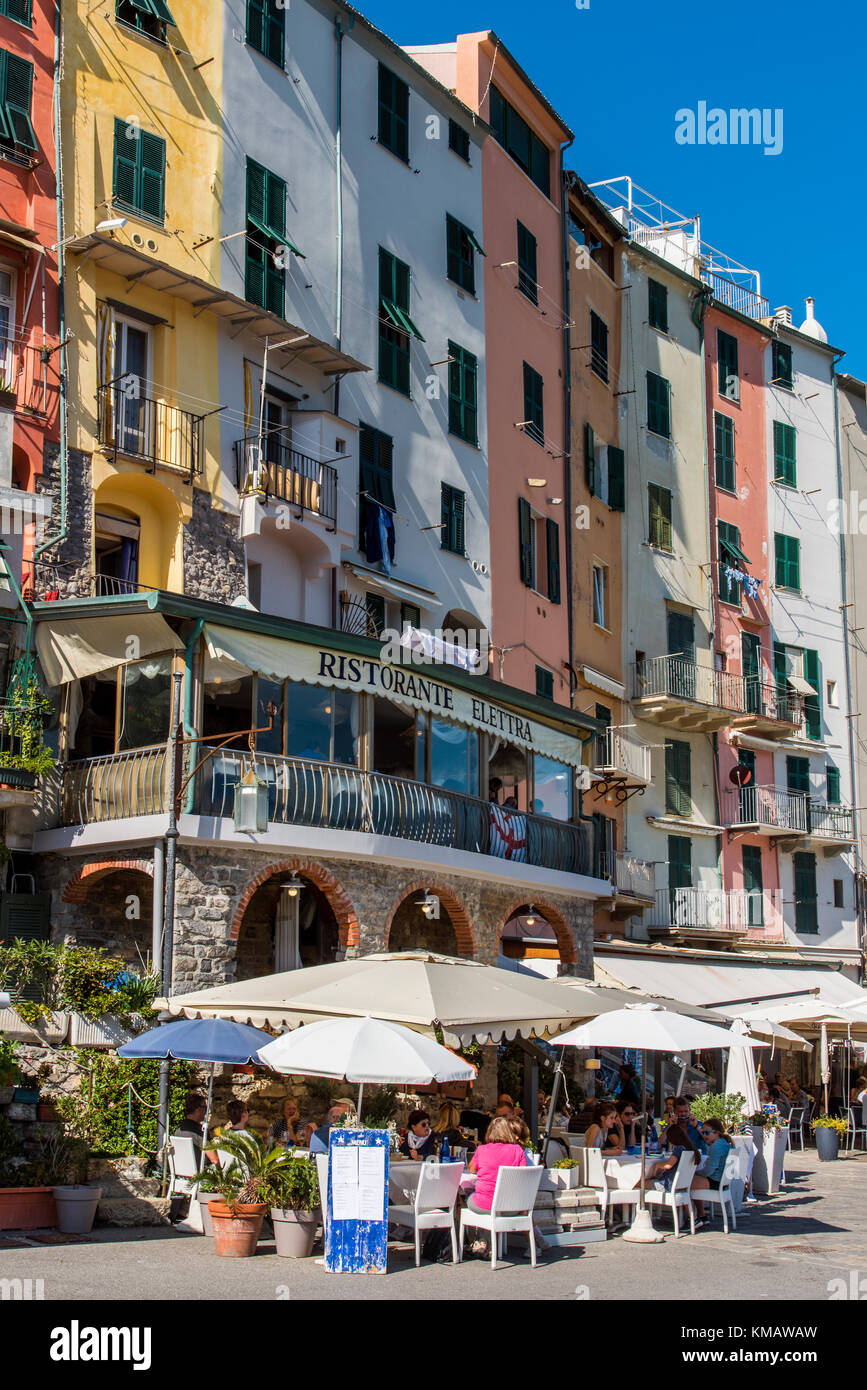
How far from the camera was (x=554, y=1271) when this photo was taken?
1301 cm

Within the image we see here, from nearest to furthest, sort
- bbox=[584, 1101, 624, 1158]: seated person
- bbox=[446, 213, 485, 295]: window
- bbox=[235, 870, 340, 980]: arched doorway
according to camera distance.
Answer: bbox=[584, 1101, 624, 1158]: seated person
bbox=[235, 870, 340, 980]: arched doorway
bbox=[446, 213, 485, 295]: window

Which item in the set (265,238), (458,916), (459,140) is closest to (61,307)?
(265,238)

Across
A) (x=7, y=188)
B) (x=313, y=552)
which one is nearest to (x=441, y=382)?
(x=313, y=552)

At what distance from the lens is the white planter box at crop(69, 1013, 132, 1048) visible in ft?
53.8

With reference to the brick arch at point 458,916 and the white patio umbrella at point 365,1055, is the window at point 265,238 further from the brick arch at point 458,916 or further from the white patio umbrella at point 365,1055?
the white patio umbrella at point 365,1055

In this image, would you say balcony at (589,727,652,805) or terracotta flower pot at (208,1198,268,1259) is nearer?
terracotta flower pot at (208,1198,268,1259)

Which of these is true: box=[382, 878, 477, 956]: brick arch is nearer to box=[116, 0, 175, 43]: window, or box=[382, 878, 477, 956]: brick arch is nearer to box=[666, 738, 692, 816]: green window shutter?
box=[116, 0, 175, 43]: window

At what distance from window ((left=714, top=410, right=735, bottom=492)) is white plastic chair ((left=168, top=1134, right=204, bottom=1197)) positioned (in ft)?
91.2

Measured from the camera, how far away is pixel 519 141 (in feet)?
106

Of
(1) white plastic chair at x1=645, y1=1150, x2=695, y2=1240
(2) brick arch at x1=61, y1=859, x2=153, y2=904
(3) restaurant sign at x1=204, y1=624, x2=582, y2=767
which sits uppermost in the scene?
(3) restaurant sign at x1=204, y1=624, x2=582, y2=767

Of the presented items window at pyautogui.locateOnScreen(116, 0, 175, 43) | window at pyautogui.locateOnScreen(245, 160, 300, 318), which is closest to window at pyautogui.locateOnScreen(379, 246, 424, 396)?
window at pyautogui.locateOnScreen(245, 160, 300, 318)

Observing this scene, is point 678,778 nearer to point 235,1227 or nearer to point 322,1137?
point 322,1137

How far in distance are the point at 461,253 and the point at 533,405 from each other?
12.7 ft

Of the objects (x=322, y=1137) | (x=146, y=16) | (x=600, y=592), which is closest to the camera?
(x=322, y=1137)
